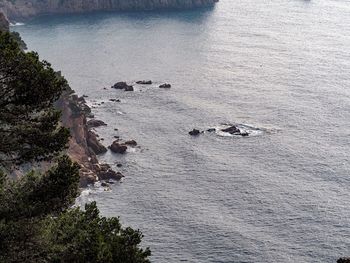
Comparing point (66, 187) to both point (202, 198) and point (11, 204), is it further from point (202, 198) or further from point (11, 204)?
point (202, 198)

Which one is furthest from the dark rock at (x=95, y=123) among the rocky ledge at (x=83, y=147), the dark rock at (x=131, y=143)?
the rocky ledge at (x=83, y=147)

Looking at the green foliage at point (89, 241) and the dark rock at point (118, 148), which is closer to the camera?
the green foliage at point (89, 241)

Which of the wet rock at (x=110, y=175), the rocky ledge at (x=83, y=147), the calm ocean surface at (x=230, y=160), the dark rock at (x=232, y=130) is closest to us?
the calm ocean surface at (x=230, y=160)

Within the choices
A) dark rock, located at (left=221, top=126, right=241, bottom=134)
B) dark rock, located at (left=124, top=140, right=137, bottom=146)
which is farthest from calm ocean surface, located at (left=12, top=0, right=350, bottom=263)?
dark rock, located at (left=221, top=126, right=241, bottom=134)

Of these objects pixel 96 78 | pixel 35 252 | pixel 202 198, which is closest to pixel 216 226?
pixel 202 198

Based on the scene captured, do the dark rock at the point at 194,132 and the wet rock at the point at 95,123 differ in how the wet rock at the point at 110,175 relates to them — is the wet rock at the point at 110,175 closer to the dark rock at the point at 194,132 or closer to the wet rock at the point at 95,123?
the wet rock at the point at 95,123

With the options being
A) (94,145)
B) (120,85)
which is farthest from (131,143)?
(120,85)
